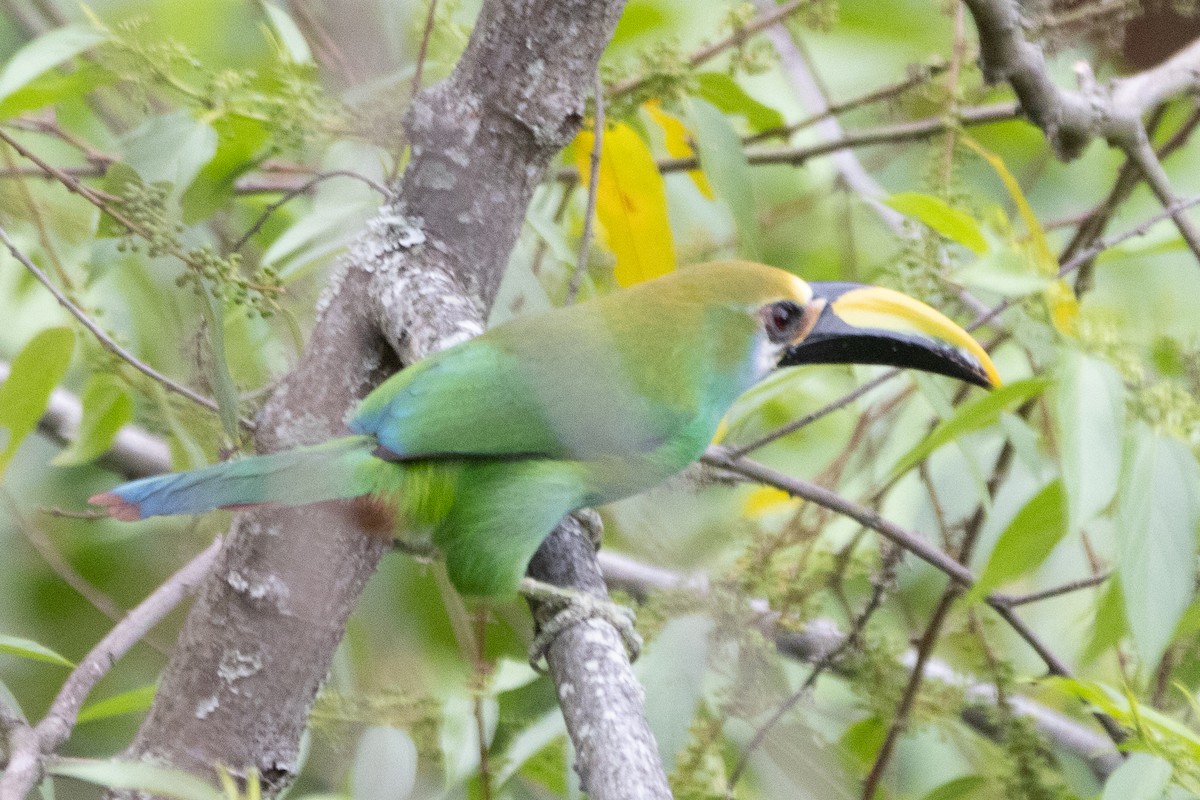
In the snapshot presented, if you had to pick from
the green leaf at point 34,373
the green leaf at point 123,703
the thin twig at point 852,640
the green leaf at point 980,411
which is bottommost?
the thin twig at point 852,640

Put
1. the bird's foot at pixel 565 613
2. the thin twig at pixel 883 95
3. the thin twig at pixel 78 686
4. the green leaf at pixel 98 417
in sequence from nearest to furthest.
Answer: the thin twig at pixel 78 686, the bird's foot at pixel 565 613, the green leaf at pixel 98 417, the thin twig at pixel 883 95

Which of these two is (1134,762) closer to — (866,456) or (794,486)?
(794,486)

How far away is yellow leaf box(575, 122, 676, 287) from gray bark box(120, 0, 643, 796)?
0.53 m

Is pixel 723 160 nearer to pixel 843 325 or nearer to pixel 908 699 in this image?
pixel 843 325

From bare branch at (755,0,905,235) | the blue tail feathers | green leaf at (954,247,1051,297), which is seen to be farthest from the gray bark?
bare branch at (755,0,905,235)

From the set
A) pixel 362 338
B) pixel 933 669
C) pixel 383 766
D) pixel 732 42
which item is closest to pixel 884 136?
pixel 732 42

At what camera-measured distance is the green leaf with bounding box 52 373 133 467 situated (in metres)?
2.53

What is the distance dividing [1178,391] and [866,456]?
1182 mm

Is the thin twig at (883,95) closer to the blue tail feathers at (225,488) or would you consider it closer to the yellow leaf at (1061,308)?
the yellow leaf at (1061,308)

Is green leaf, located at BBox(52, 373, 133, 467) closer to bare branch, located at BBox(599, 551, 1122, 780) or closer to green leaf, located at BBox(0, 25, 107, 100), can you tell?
green leaf, located at BBox(0, 25, 107, 100)

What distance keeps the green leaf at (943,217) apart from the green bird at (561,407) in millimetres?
164

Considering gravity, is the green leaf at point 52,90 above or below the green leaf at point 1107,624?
above

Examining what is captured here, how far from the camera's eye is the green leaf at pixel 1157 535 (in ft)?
5.76

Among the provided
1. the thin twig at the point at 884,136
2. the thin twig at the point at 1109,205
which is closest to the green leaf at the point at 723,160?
the thin twig at the point at 884,136
